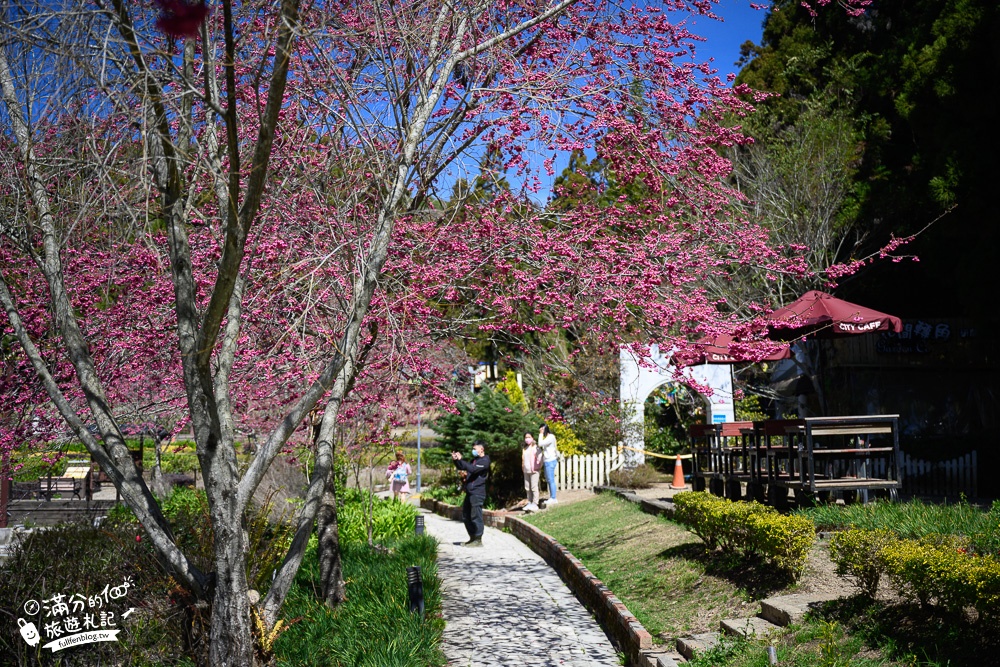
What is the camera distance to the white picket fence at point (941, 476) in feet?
54.0

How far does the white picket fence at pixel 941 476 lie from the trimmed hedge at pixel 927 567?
10.2 meters

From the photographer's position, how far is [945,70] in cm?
1712

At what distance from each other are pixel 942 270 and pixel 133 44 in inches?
638

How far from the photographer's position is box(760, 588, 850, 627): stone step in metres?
6.78

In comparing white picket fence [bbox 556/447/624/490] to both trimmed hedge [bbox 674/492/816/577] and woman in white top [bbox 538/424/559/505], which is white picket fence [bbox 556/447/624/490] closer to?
woman in white top [bbox 538/424/559/505]

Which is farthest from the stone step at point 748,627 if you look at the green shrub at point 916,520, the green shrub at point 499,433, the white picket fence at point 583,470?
the white picket fence at point 583,470

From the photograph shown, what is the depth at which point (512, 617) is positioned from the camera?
32.3 feet

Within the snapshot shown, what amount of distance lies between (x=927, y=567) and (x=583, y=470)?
16.8 meters

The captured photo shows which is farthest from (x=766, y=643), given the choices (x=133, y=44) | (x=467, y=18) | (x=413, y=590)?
(x=133, y=44)

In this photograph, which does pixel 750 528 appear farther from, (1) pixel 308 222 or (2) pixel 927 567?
(1) pixel 308 222

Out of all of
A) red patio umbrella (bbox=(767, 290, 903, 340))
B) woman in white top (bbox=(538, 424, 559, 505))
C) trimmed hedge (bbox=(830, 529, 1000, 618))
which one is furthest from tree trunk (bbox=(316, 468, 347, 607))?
woman in white top (bbox=(538, 424, 559, 505))

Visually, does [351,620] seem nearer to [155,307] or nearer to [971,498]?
[155,307]

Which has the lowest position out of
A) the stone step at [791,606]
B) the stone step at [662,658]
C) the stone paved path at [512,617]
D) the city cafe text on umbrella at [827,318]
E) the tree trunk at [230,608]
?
the stone paved path at [512,617]

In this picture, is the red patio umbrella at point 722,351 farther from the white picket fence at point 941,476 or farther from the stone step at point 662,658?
the white picket fence at point 941,476
